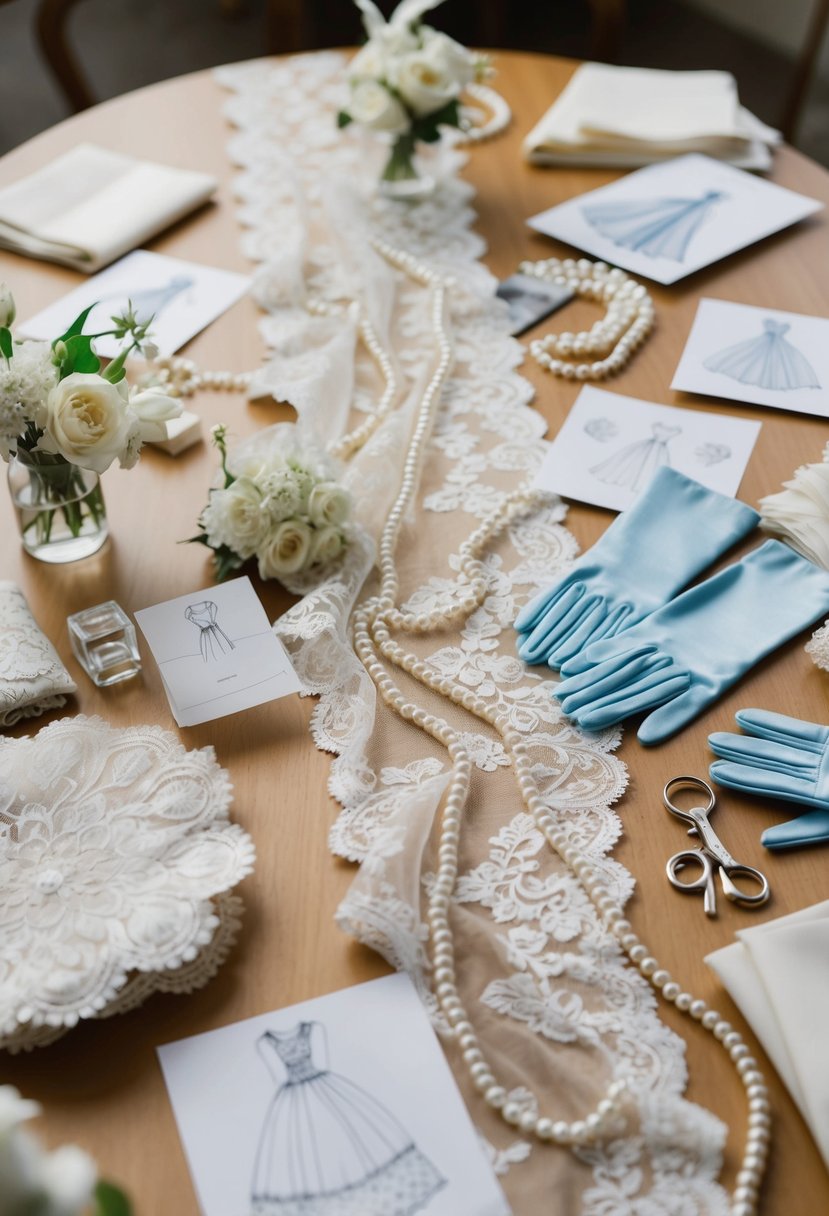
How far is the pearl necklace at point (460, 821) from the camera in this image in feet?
2.80

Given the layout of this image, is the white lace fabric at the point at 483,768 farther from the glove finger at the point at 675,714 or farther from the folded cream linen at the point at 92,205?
the folded cream linen at the point at 92,205

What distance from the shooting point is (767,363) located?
63.4 inches

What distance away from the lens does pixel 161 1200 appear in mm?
826

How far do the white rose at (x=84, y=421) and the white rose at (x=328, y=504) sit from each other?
23 cm

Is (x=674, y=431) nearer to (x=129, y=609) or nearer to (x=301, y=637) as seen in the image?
(x=301, y=637)

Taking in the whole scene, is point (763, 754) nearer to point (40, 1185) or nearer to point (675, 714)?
point (675, 714)

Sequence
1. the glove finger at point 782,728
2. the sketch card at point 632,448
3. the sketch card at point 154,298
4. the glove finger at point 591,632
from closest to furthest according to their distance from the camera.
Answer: the glove finger at point 782,728 < the glove finger at point 591,632 < the sketch card at point 632,448 < the sketch card at point 154,298

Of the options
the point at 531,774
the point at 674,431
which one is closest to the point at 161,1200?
the point at 531,774

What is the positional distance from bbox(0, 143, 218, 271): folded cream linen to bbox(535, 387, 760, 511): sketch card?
2.77 feet

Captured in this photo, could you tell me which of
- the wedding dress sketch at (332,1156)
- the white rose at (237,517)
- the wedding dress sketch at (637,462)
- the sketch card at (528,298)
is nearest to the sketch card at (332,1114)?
the wedding dress sketch at (332,1156)

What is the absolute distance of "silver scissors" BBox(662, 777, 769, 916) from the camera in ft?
3.27

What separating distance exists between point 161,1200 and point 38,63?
4374 millimetres

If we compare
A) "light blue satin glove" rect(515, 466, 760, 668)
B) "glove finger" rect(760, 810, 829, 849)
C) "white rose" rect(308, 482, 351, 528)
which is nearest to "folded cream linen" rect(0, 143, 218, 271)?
"white rose" rect(308, 482, 351, 528)

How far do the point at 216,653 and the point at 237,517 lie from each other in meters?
0.17
